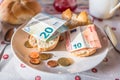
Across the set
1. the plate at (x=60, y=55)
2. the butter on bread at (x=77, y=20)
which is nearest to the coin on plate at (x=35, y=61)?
the plate at (x=60, y=55)

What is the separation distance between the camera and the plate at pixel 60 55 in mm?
535

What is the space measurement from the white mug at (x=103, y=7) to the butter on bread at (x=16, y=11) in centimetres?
19

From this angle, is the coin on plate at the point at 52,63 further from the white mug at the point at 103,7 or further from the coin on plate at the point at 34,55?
the white mug at the point at 103,7

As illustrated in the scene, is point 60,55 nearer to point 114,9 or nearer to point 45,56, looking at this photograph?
point 45,56

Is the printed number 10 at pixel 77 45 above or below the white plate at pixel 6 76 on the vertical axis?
above

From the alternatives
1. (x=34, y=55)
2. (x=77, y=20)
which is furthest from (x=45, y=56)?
(x=77, y=20)

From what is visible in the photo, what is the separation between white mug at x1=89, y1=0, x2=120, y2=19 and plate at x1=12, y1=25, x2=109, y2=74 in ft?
0.40

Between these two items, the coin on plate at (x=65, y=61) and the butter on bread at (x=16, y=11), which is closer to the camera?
the coin on plate at (x=65, y=61)

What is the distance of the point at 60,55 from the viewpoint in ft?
1.91

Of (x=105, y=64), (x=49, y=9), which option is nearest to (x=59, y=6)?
(x=49, y=9)

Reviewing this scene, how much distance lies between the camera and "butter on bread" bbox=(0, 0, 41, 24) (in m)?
0.66

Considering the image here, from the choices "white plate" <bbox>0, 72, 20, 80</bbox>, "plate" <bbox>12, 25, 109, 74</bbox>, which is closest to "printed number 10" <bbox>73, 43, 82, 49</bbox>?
"plate" <bbox>12, 25, 109, 74</bbox>

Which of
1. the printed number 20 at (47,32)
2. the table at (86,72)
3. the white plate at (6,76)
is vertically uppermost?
the printed number 20 at (47,32)

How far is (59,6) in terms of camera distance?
77 centimetres
